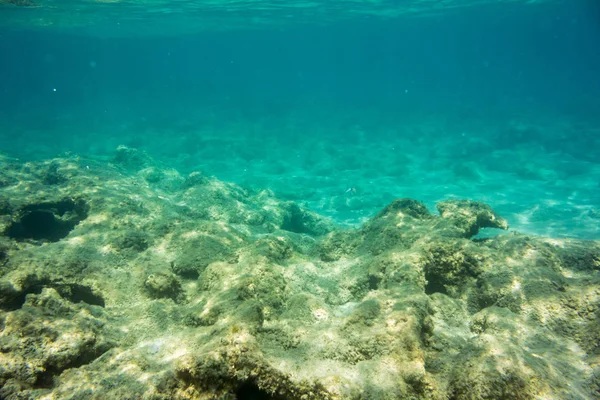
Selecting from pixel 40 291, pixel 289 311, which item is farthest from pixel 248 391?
pixel 40 291

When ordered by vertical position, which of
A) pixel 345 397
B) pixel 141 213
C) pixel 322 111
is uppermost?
pixel 345 397

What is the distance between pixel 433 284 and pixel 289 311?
8.11 ft

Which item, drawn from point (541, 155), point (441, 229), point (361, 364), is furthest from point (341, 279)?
point (541, 155)

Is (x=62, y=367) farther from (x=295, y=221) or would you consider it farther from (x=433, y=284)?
(x=295, y=221)

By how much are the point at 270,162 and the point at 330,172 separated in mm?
4713

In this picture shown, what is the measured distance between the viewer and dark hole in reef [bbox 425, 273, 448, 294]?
511 centimetres

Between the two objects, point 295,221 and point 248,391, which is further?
point 295,221

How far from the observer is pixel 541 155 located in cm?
2362

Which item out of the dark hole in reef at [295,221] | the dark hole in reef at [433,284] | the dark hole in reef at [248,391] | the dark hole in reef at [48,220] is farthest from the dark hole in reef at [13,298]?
the dark hole in reef at [295,221]

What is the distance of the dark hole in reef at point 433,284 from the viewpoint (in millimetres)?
5113

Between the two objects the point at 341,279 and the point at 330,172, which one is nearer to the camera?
the point at 341,279

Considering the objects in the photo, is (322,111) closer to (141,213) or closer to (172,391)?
(141,213)

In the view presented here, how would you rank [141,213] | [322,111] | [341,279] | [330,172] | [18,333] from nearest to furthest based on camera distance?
1. [18,333]
2. [341,279]
3. [141,213]
4. [330,172]
5. [322,111]

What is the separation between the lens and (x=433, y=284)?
17.0 feet
